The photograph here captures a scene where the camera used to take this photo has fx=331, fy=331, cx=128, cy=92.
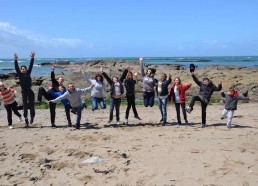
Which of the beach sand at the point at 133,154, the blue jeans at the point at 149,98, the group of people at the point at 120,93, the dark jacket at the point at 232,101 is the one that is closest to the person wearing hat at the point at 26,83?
the group of people at the point at 120,93

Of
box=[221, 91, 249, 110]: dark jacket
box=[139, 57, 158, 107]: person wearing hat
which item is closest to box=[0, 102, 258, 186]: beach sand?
box=[221, 91, 249, 110]: dark jacket

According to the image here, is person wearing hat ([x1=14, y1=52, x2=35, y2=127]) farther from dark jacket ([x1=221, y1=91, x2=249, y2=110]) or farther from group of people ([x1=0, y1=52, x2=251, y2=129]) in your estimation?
dark jacket ([x1=221, y1=91, x2=249, y2=110])

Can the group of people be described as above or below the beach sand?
above

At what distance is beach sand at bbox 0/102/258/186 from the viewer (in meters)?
6.49

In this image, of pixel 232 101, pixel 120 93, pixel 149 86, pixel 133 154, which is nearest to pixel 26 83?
pixel 120 93

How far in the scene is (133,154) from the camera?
7.91 metres

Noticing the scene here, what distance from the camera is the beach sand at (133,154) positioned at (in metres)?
6.49

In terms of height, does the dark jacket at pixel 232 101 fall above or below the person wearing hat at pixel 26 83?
below

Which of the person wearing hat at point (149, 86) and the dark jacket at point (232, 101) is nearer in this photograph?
the dark jacket at point (232, 101)

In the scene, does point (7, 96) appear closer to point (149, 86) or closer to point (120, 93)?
point (120, 93)

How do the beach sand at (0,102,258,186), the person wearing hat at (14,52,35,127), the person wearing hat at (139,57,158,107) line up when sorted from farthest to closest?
the person wearing hat at (139,57,158,107), the person wearing hat at (14,52,35,127), the beach sand at (0,102,258,186)

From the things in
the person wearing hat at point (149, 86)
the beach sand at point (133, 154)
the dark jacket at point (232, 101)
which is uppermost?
the person wearing hat at point (149, 86)

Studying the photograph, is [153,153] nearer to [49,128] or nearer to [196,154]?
[196,154]

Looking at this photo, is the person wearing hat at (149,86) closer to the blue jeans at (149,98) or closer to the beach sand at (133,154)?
the blue jeans at (149,98)
